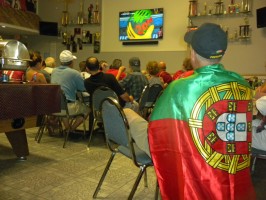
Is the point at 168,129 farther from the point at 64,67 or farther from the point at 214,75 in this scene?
the point at 64,67

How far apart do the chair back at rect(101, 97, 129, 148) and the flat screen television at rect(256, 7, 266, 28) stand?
5.11m

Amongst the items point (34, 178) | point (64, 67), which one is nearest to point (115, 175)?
point (34, 178)

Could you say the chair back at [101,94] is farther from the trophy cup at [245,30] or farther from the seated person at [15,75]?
the trophy cup at [245,30]

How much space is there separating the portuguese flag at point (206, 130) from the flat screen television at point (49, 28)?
856cm

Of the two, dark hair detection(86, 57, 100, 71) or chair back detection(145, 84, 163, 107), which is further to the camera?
chair back detection(145, 84, 163, 107)

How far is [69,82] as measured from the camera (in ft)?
12.4

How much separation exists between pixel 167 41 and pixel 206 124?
6.36 m

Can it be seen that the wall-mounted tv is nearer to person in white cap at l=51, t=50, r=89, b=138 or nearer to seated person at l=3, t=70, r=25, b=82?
person in white cap at l=51, t=50, r=89, b=138

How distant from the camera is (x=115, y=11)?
26.9ft

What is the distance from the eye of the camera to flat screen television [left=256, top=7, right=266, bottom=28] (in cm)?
583

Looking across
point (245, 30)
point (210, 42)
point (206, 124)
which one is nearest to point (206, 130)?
point (206, 124)

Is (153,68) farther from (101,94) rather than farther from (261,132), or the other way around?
(261,132)

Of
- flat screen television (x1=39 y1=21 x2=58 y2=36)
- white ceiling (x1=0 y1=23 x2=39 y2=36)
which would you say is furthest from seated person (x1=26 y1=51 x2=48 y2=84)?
flat screen television (x1=39 y1=21 x2=58 y2=36)

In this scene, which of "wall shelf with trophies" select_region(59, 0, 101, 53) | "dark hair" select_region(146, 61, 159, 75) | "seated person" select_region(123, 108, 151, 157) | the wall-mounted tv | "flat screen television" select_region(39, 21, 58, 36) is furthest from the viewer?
"flat screen television" select_region(39, 21, 58, 36)
